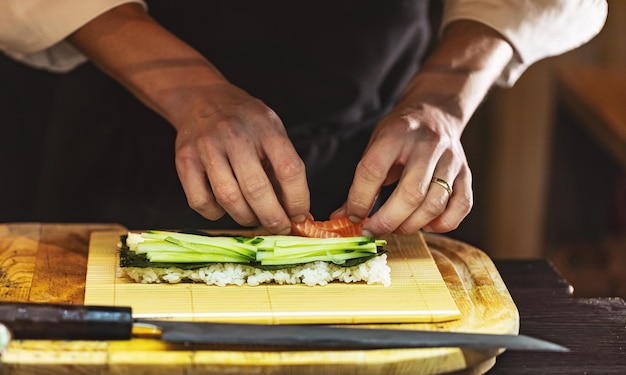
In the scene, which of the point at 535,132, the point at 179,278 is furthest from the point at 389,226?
the point at 535,132

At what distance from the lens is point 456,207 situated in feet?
6.26

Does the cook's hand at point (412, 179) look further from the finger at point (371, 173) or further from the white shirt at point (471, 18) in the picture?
the white shirt at point (471, 18)

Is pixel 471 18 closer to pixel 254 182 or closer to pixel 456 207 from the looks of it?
pixel 456 207

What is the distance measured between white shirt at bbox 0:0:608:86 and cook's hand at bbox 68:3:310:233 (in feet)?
0.16

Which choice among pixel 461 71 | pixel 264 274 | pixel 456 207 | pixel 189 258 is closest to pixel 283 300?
pixel 264 274

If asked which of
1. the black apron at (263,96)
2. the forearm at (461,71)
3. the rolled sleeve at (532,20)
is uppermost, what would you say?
the rolled sleeve at (532,20)

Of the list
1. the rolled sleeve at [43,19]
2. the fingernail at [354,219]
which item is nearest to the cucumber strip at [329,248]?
the fingernail at [354,219]

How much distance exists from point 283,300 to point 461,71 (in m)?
0.71

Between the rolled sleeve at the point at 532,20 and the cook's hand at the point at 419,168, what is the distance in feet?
0.66

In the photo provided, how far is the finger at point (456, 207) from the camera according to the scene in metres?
1.91

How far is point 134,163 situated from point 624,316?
1.22 meters

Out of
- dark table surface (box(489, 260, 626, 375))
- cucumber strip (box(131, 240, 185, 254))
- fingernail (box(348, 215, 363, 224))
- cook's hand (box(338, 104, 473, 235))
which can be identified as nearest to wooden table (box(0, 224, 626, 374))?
dark table surface (box(489, 260, 626, 375))

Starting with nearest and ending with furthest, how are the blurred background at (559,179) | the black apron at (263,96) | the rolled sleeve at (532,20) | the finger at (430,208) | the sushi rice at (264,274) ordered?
the sushi rice at (264,274) → the finger at (430,208) → the rolled sleeve at (532,20) → the black apron at (263,96) → the blurred background at (559,179)

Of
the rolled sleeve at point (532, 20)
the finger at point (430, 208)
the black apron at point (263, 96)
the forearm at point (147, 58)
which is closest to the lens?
the finger at point (430, 208)
